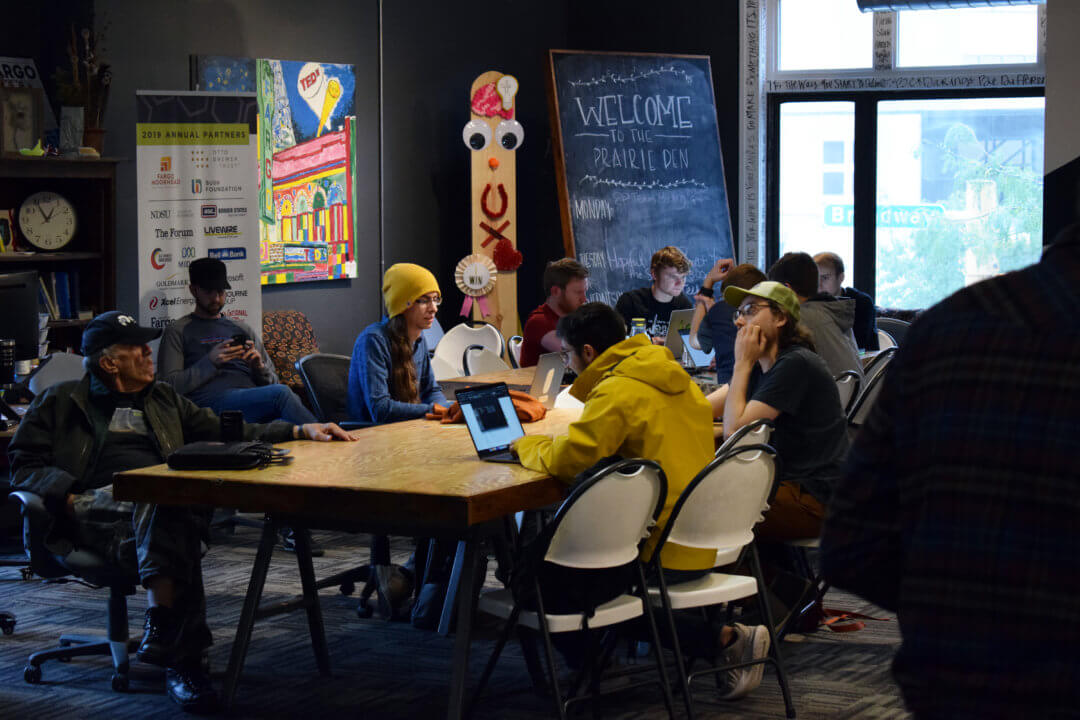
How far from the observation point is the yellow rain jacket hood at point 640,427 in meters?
3.54

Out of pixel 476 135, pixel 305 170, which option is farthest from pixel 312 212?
pixel 476 135

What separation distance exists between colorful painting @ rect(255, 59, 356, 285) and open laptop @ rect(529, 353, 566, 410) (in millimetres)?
3349

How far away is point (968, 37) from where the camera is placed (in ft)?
32.5

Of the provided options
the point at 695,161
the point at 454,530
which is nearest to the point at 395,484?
the point at 454,530

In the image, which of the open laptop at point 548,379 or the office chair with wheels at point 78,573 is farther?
the open laptop at point 548,379

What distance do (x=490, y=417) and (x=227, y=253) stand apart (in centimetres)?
356

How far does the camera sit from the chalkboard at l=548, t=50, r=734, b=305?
30.6 feet

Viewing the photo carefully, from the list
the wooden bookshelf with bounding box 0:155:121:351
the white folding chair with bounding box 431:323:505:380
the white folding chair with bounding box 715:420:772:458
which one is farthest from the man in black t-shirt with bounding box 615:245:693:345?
the white folding chair with bounding box 715:420:772:458

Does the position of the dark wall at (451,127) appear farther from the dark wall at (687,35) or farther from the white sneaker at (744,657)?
the white sneaker at (744,657)

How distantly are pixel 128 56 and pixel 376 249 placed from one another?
2.32 m

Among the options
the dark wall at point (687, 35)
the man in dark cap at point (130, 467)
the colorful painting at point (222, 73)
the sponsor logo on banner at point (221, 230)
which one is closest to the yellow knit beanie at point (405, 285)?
the man in dark cap at point (130, 467)

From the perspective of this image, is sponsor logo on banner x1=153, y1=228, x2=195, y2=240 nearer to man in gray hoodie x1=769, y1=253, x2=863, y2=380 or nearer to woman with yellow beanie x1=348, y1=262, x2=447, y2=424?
woman with yellow beanie x1=348, y1=262, x2=447, y2=424

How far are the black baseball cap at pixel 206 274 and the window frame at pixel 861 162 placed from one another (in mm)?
5487

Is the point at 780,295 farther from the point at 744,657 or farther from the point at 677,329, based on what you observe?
the point at 677,329
